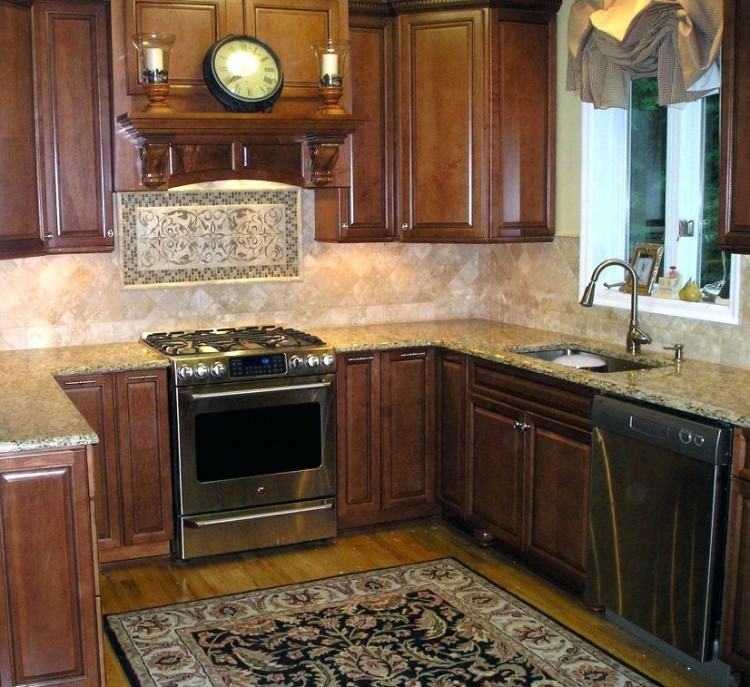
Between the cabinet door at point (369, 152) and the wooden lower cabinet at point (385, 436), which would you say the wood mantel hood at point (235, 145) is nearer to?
the cabinet door at point (369, 152)

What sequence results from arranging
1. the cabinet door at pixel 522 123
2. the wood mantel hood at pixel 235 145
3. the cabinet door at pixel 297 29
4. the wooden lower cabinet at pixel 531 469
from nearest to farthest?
the wooden lower cabinet at pixel 531 469
the wood mantel hood at pixel 235 145
the cabinet door at pixel 297 29
the cabinet door at pixel 522 123

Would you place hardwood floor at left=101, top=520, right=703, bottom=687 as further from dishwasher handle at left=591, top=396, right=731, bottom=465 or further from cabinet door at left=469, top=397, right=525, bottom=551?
dishwasher handle at left=591, top=396, right=731, bottom=465

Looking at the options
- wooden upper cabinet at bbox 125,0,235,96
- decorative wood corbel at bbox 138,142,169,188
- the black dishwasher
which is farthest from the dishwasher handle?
wooden upper cabinet at bbox 125,0,235,96

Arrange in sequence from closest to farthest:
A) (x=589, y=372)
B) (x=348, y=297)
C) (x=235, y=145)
Answer: 1. (x=589, y=372)
2. (x=235, y=145)
3. (x=348, y=297)

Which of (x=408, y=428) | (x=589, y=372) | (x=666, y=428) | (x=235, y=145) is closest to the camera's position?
(x=666, y=428)

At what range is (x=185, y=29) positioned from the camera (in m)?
4.50

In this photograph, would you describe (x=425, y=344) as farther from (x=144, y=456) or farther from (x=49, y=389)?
(x=49, y=389)

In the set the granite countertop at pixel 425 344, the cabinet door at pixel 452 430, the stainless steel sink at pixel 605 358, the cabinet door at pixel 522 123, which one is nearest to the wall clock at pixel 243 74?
the cabinet door at pixel 522 123

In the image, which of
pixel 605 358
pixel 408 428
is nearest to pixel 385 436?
pixel 408 428

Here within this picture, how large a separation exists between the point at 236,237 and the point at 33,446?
2.31 metres

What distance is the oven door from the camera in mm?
4457

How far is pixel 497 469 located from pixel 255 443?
1.06 meters

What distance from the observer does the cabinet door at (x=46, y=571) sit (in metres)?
3.02

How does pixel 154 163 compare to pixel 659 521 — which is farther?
pixel 154 163
